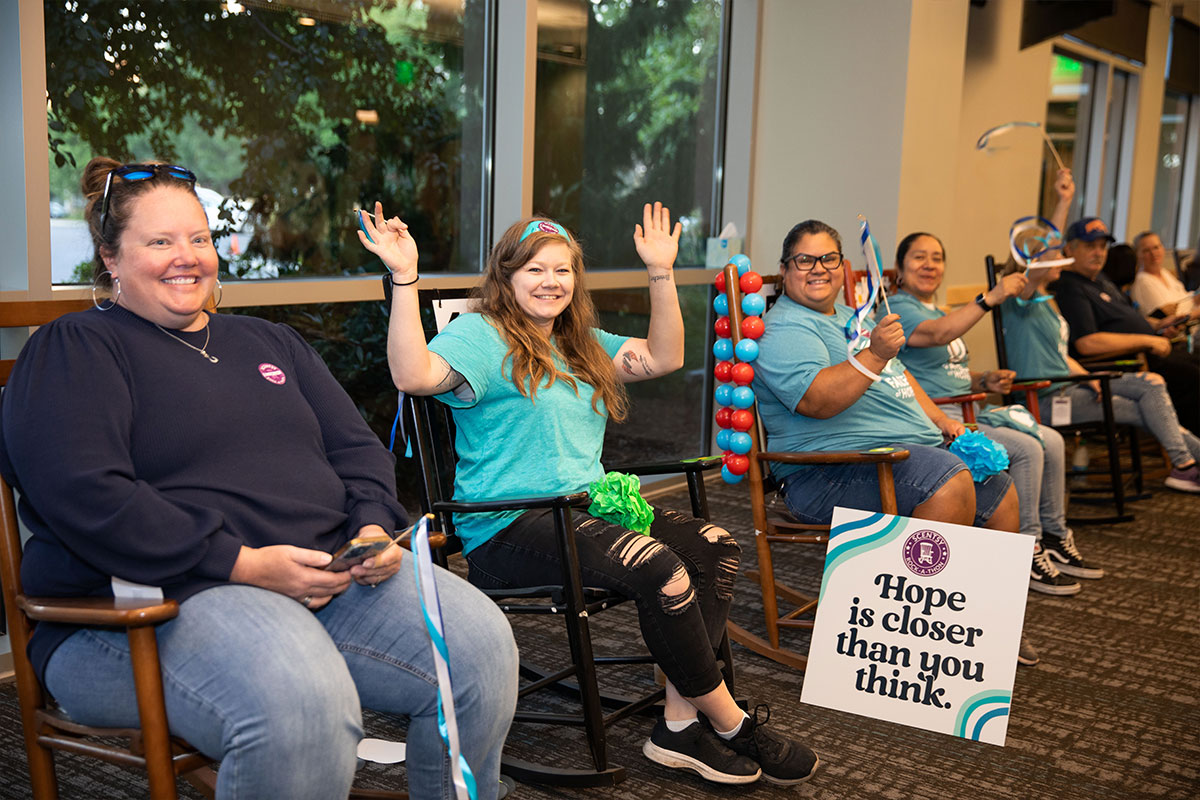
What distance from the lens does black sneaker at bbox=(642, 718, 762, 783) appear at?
207 centimetres

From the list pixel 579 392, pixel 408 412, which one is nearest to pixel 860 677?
pixel 579 392

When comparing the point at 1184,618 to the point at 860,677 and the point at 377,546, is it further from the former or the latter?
the point at 377,546

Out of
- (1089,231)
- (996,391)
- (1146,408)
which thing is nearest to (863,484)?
(996,391)

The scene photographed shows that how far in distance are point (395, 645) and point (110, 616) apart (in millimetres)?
419

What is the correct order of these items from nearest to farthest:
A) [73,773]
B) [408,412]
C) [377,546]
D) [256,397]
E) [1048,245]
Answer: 1. [377,546]
2. [256,397]
3. [73,773]
4. [408,412]
5. [1048,245]

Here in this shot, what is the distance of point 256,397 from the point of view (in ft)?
5.44

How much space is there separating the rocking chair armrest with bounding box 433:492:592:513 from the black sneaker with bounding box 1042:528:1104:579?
7.46ft

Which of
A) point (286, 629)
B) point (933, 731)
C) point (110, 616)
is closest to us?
point (110, 616)

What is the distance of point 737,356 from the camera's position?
8.97 feet

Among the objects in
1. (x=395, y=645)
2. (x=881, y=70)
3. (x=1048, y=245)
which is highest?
(x=881, y=70)

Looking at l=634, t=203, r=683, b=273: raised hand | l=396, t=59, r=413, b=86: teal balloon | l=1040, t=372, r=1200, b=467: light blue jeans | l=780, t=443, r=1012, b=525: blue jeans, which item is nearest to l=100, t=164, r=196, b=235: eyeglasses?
l=634, t=203, r=683, b=273: raised hand

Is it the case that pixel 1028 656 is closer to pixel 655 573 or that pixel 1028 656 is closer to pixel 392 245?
pixel 655 573

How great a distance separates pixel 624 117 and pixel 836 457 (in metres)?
2.31

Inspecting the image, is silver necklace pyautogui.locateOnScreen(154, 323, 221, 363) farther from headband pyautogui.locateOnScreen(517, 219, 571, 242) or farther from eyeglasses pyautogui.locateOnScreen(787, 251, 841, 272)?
eyeglasses pyautogui.locateOnScreen(787, 251, 841, 272)
